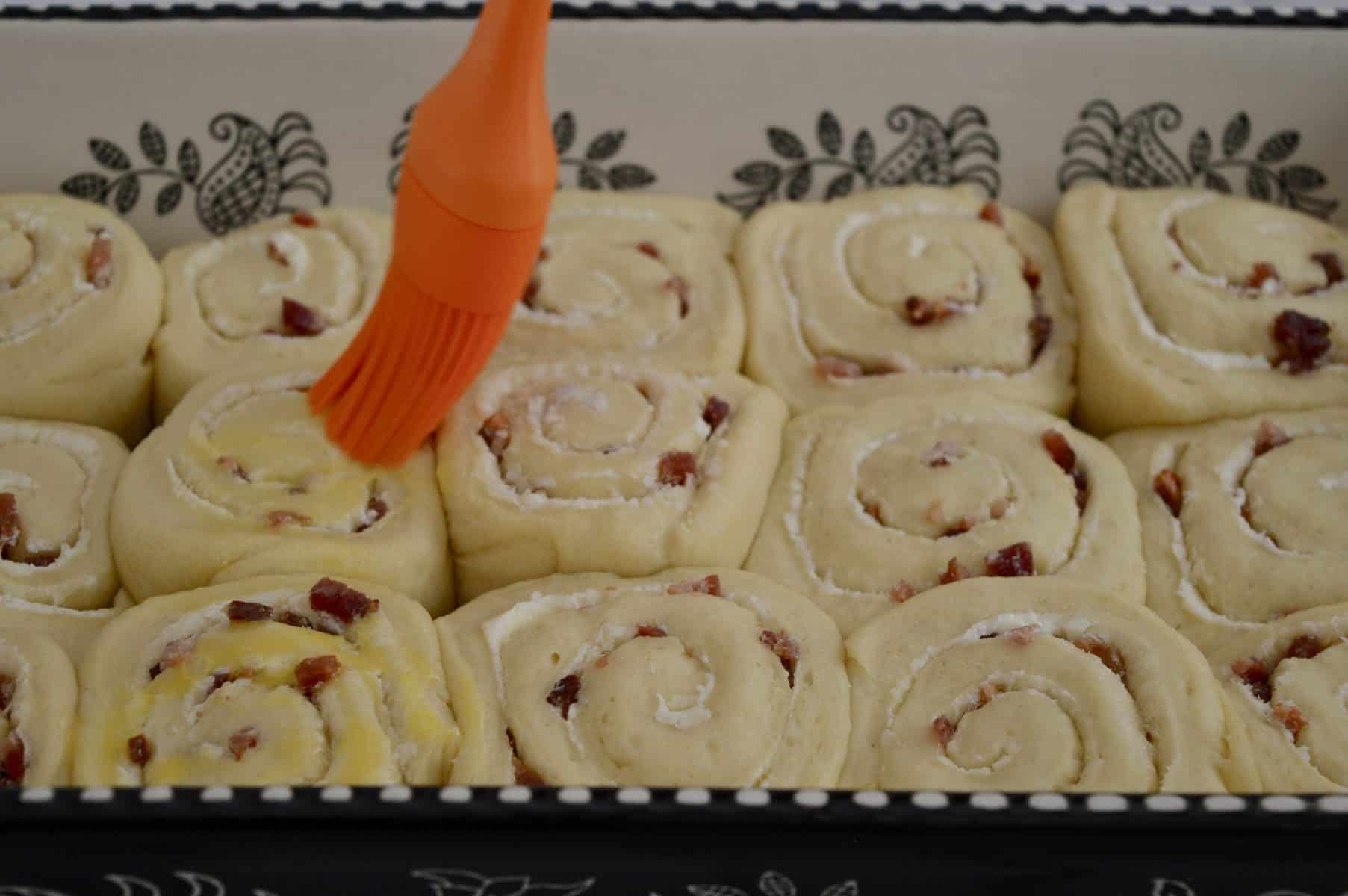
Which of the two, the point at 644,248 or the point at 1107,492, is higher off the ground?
the point at 644,248

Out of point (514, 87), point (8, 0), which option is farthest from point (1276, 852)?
point (8, 0)

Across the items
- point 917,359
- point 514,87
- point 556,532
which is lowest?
point 556,532

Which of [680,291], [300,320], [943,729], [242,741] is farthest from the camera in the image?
[680,291]

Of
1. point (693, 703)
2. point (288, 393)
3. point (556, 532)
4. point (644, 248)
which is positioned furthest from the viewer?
point (644, 248)

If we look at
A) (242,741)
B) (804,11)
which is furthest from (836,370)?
(242,741)

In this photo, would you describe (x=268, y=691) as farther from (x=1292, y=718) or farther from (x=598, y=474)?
(x=1292, y=718)

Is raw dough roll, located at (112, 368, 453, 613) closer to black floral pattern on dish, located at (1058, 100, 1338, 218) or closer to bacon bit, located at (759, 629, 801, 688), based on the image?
bacon bit, located at (759, 629, 801, 688)

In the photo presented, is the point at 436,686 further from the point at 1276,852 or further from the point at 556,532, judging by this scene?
the point at 1276,852
